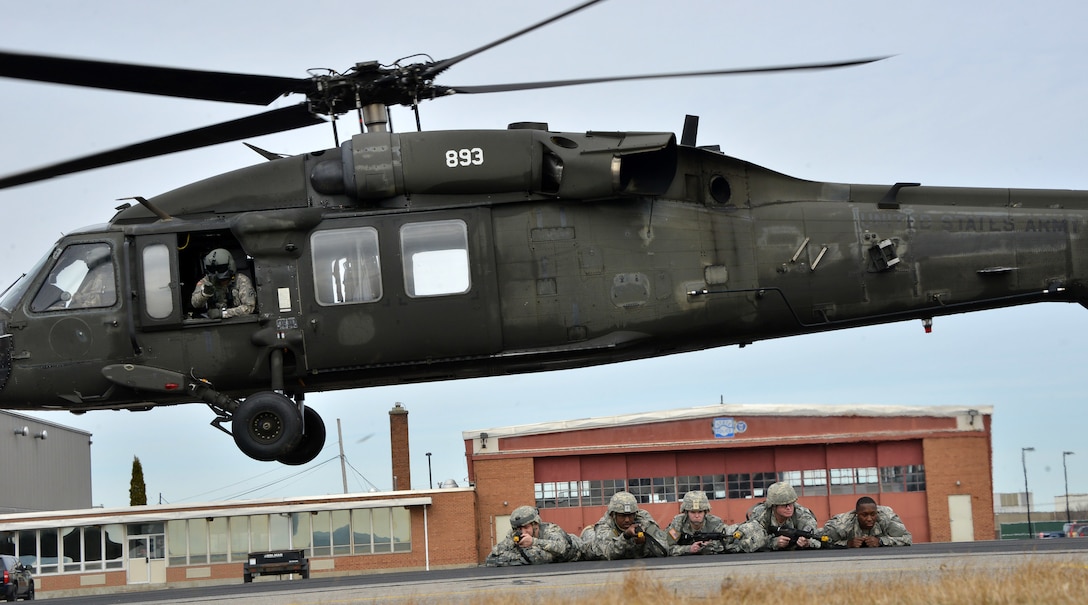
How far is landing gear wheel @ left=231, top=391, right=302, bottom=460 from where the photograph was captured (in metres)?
13.1

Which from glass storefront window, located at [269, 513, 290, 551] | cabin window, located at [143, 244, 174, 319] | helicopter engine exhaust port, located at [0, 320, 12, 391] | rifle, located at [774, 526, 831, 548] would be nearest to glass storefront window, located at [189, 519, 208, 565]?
glass storefront window, located at [269, 513, 290, 551]

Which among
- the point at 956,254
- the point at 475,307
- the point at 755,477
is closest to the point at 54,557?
the point at 755,477

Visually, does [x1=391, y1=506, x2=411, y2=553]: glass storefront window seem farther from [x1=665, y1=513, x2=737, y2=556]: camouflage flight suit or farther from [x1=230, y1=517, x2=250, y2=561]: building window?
[x1=665, y1=513, x2=737, y2=556]: camouflage flight suit

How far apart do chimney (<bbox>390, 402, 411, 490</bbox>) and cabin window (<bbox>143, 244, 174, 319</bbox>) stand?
31188mm

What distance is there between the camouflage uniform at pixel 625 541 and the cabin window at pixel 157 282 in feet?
17.4

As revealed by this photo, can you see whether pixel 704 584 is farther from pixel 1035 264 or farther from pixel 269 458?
pixel 1035 264

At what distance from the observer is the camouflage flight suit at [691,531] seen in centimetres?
1239

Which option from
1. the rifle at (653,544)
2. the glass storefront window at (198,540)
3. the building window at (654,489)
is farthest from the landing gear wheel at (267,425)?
the building window at (654,489)

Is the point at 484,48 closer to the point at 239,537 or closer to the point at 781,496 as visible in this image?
the point at 781,496

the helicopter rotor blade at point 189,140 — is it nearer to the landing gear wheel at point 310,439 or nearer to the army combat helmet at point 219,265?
the army combat helmet at point 219,265

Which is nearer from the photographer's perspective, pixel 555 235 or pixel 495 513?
pixel 555 235

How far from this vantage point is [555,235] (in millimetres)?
13531

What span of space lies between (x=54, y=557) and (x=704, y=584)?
117 feet

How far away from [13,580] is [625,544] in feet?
63.6
